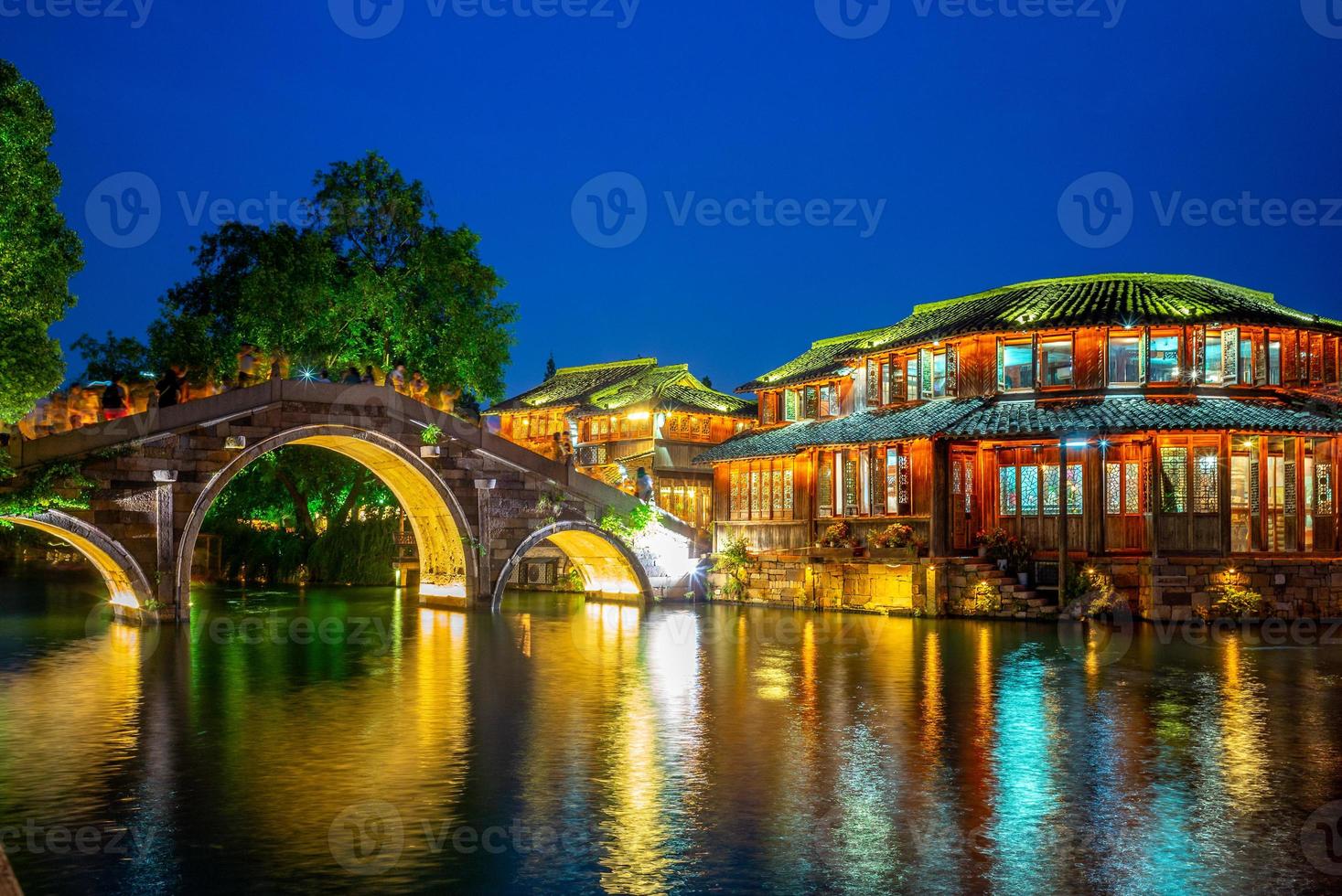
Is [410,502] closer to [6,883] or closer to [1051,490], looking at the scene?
[1051,490]

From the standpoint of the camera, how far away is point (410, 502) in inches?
1422

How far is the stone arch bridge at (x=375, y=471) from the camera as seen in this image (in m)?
27.0

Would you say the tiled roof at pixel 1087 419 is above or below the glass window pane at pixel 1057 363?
below

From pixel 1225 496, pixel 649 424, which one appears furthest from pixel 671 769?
pixel 649 424

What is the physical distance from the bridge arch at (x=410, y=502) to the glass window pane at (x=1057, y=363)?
15.9 m

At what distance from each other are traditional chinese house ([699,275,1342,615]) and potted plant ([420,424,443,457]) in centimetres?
1044

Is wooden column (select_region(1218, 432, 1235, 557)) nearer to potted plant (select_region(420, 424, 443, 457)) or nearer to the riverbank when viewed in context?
potted plant (select_region(420, 424, 443, 457))

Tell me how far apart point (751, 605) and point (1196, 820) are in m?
26.7

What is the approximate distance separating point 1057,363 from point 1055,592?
6.23m

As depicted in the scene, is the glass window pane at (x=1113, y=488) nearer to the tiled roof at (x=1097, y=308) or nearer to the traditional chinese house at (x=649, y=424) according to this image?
the tiled roof at (x=1097, y=308)

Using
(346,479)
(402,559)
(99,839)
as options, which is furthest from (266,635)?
(346,479)

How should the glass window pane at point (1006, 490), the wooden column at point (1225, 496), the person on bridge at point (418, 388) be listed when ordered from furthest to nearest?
1. the person on bridge at point (418, 388)
2. the glass window pane at point (1006, 490)
3. the wooden column at point (1225, 496)

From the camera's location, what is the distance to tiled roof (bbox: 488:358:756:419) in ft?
184

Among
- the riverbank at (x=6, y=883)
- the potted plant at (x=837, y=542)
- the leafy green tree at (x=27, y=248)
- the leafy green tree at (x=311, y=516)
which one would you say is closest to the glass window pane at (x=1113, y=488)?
the potted plant at (x=837, y=542)
